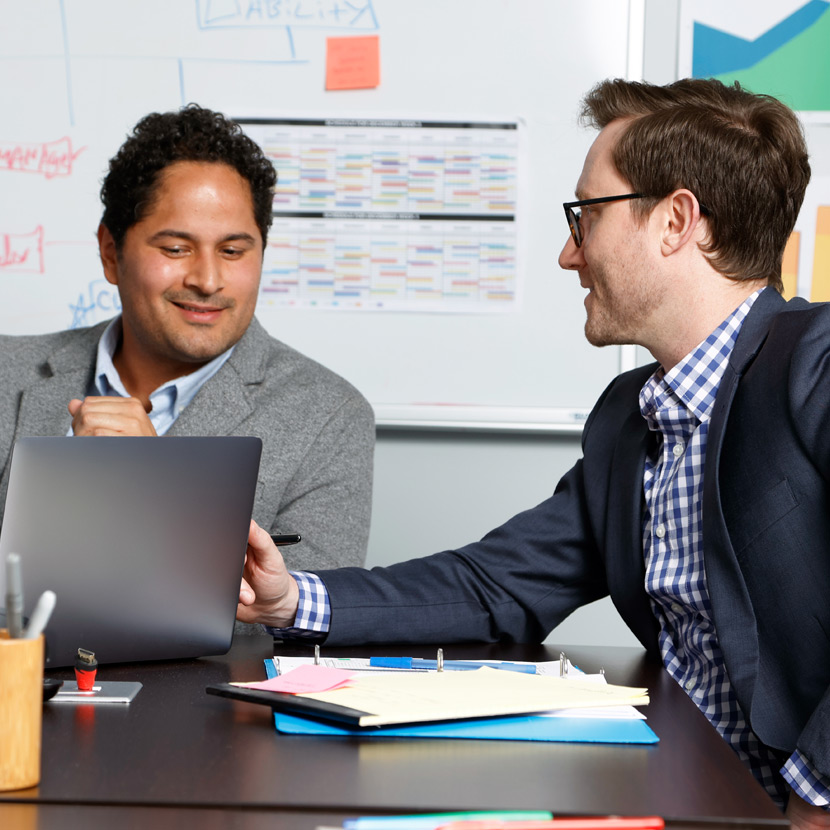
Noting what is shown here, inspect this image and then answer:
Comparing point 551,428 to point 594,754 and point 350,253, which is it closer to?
point 350,253

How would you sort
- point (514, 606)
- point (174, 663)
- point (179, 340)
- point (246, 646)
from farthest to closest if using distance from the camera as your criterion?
point (179, 340), point (514, 606), point (246, 646), point (174, 663)

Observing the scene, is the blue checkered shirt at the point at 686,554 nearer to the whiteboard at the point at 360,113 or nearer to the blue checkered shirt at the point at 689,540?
the blue checkered shirt at the point at 689,540

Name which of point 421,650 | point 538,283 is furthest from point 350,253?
point 421,650

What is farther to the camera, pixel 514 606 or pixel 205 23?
pixel 205 23

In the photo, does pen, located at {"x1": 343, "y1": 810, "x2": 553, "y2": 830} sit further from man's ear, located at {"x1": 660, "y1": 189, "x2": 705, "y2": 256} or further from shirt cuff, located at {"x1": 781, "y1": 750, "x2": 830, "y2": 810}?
man's ear, located at {"x1": 660, "y1": 189, "x2": 705, "y2": 256}

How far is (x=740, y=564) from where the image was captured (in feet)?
3.74

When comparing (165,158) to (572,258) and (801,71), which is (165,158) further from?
(801,71)

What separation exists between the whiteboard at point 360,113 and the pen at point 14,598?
1511 millimetres

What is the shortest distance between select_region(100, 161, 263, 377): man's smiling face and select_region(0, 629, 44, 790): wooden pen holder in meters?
1.13

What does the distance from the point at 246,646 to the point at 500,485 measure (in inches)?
43.8

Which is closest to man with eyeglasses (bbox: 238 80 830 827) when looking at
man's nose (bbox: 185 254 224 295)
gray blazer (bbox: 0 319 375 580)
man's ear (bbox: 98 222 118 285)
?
gray blazer (bbox: 0 319 375 580)

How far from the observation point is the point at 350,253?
85.1 inches

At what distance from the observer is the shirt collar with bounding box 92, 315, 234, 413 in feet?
5.77

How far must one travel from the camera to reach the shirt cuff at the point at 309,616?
1143 mm
